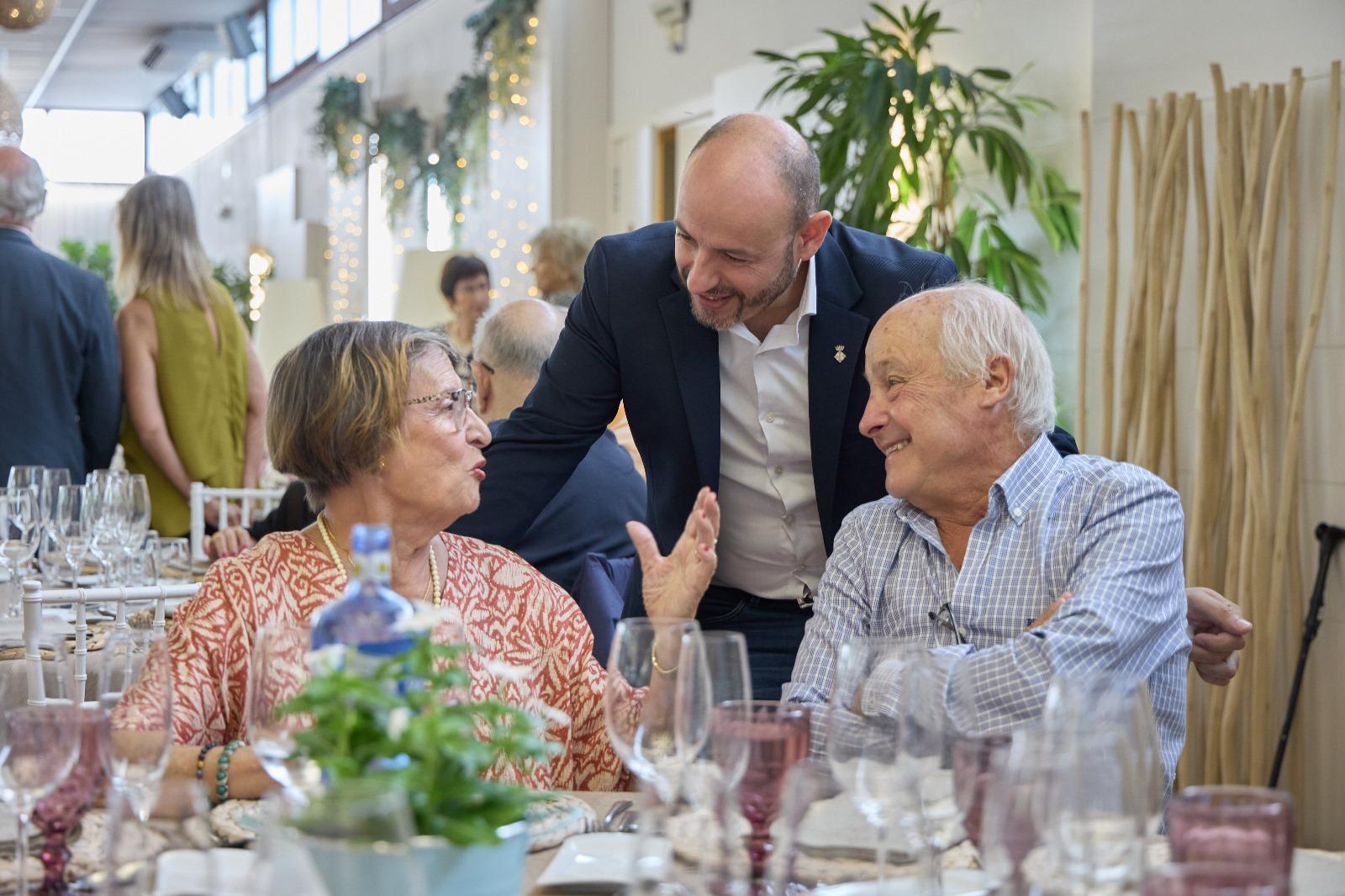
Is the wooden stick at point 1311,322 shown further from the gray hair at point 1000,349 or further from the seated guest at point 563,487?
the gray hair at point 1000,349

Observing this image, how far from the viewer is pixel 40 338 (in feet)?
14.2

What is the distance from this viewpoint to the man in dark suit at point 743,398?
8.78 feet

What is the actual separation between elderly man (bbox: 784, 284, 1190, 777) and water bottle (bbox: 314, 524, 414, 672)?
990 mm

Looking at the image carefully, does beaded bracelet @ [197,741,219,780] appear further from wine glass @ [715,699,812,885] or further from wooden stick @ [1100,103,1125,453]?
wooden stick @ [1100,103,1125,453]

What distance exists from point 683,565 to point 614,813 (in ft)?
1.49

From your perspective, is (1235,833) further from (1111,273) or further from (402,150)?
(402,150)

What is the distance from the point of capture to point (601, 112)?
8.30m

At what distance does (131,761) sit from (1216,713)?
10.9 ft

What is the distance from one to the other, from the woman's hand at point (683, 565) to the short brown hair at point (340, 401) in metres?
0.39

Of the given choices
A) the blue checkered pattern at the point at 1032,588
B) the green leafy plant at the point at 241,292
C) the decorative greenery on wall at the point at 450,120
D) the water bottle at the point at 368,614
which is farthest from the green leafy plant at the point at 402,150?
the water bottle at the point at 368,614

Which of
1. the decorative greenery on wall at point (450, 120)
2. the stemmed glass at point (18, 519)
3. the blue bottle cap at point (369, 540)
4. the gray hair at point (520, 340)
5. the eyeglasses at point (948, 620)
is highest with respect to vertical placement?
the decorative greenery on wall at point (450, 120)

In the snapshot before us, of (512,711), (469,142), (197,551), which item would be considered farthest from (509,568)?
(469,142)

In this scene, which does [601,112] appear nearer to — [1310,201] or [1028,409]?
[1310,201]

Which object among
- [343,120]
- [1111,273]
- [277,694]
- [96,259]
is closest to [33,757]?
[277,694]
